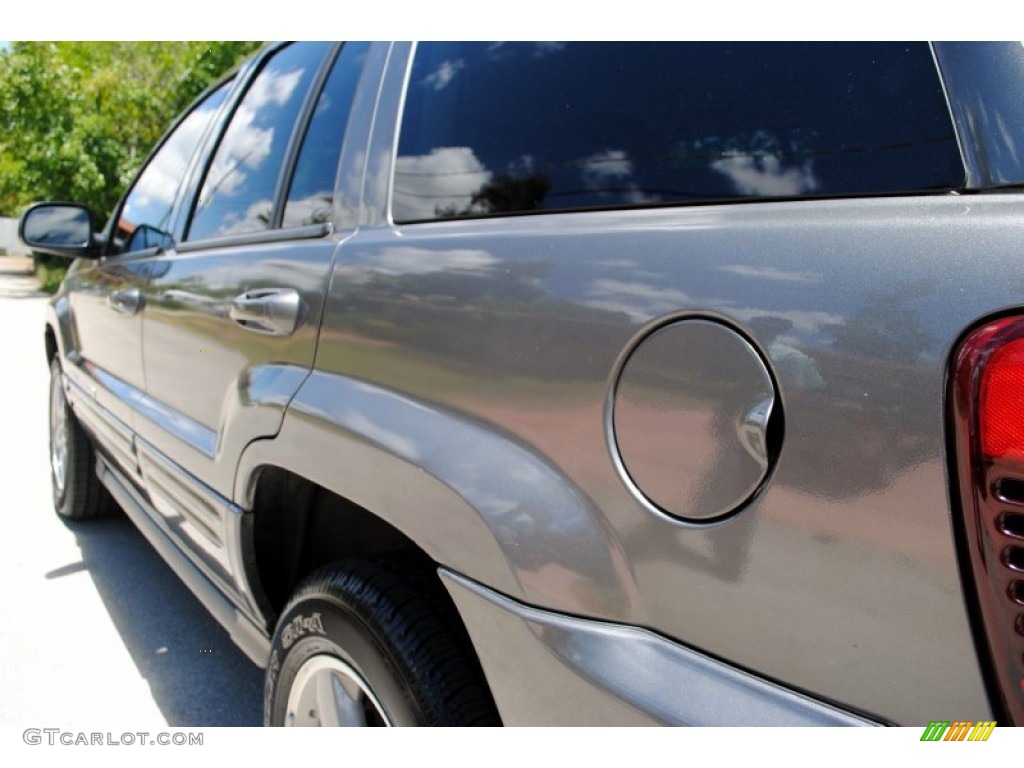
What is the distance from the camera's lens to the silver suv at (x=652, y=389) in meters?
0.81

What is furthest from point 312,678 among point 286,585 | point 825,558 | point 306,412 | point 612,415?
point 825,558

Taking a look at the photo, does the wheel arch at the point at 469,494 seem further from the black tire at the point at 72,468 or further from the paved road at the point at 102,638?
the black tire at the point at 72,468

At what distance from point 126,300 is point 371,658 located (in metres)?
2.00

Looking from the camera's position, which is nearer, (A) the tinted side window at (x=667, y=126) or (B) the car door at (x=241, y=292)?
(A) the tinted side window at (x=667, y=126)

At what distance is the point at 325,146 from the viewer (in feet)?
6.22

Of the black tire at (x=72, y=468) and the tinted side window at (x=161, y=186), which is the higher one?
the tinted side window at (x=161, y=186)

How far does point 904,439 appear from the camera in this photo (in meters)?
0.82

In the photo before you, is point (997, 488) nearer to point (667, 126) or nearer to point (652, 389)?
point (652, 389)

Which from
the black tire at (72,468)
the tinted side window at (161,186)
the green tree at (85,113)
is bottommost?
the black tire at (72,468)

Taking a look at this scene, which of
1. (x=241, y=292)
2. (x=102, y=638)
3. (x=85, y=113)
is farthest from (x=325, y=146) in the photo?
(x=85, y=113)

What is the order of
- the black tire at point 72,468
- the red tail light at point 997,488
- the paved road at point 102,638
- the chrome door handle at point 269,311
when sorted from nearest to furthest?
the red tail light at point 997,488
the chrome door handle at point 269,311
the paved road at point 102,638
the black tire at point 72,468

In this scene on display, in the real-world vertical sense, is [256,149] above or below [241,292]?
above
